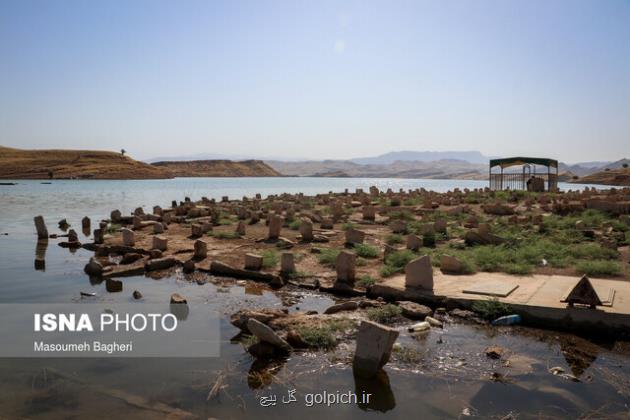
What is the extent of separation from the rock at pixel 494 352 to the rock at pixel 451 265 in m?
3.39

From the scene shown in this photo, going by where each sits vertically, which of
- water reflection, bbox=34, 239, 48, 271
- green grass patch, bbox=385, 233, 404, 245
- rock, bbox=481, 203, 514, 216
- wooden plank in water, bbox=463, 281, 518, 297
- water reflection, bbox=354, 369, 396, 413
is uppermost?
rock, bbox=481, 203, 514, 216

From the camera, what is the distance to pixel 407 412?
467 centimetres

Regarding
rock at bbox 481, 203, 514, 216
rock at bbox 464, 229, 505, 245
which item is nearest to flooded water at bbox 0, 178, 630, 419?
rock at bbox 464, 229, 505, 245

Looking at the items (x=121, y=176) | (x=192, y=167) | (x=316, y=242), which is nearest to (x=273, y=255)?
(x=316, y=242)

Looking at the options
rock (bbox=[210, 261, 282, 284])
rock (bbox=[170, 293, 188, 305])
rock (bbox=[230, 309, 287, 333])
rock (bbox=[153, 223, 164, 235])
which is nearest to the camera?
rock (bbox=[230, 309, 287, 333])

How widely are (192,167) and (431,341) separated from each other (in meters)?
118

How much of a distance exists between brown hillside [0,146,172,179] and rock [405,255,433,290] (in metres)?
78.1

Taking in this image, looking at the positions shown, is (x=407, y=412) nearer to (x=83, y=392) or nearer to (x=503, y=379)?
(x=503, y=379)

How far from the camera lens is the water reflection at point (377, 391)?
15.8 feet

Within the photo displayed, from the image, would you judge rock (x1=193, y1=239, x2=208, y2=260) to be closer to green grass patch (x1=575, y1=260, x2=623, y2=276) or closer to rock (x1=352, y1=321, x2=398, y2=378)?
rock (x1=352, y1=321, x2=398, y2=378)

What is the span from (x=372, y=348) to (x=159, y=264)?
22.7 ft

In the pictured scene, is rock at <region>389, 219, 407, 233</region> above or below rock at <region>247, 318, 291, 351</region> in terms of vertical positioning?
above

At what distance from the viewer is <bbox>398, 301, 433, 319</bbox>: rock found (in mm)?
7195

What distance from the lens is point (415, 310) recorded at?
7.27 metres
